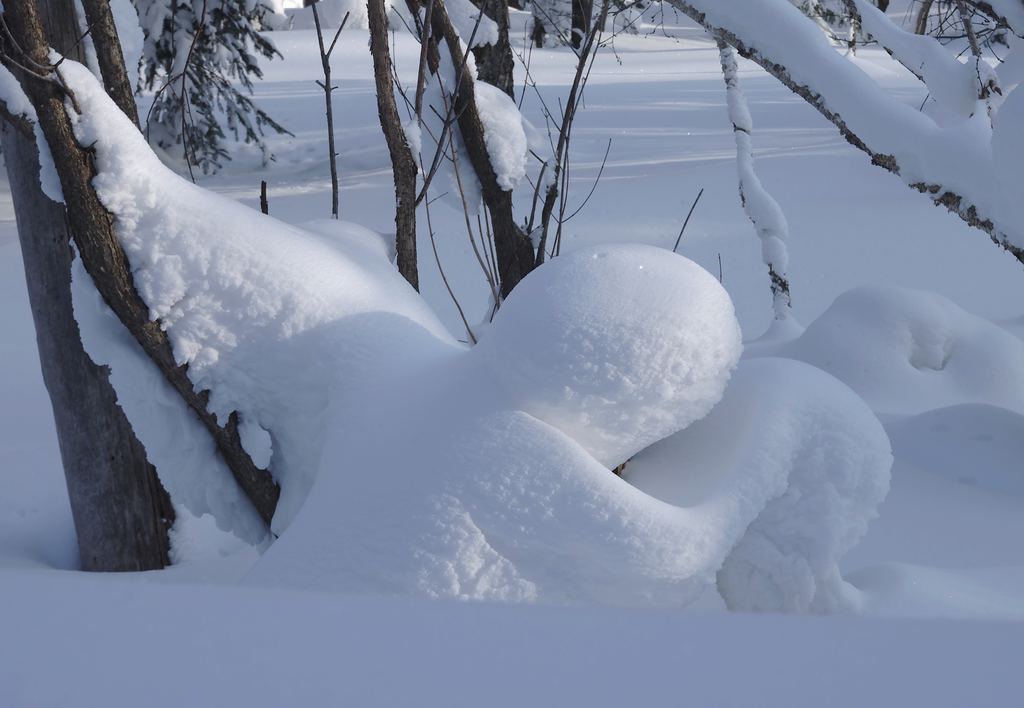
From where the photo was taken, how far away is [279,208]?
8.94 m

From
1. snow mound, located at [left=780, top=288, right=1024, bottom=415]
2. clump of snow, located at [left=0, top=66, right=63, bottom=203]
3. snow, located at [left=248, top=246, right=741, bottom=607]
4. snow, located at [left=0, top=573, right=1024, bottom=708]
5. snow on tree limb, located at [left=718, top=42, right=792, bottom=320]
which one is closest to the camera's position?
snow, located at [left=0, top=573, right=1024, bottom=708]

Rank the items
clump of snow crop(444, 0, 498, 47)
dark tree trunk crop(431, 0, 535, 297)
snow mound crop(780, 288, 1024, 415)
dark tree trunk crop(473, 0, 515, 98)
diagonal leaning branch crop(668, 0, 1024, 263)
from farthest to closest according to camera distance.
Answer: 1. snow mound crop(780, 288, 1024, 415)
2. dark tree trunk crop(473, 0, 515, 98)
3. clump of snow crop(444, 0, 498, 47)
4. dark tree trunk crop(431, 0, 535, 297)
5. diagonal leaning branch crop(668, 0, 1024, 263)

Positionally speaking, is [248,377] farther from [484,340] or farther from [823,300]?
[823,300]

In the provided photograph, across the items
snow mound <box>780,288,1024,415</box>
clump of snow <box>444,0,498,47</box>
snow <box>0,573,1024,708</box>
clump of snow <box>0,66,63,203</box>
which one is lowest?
snow mound <box>780,288,1024,415</box>

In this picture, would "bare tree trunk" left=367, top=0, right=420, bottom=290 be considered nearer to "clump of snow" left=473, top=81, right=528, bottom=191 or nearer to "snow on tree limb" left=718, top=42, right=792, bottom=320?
"clump of snow" left=473, top=81, right=528, bottom=191

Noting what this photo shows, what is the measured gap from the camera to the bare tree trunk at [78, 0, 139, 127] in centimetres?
242

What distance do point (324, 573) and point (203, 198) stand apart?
0.85 meters

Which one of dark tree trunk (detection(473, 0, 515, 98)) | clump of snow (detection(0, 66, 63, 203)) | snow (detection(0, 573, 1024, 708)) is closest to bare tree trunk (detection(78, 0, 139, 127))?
clump of snow (detection(0, 66, 63, 203))

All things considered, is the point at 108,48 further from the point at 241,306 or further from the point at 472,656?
the point at 472,656

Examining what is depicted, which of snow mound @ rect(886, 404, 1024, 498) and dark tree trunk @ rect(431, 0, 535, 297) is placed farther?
snow mound @ rect(886, 404, 1024, 498)

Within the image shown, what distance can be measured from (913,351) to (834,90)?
2.60 metres

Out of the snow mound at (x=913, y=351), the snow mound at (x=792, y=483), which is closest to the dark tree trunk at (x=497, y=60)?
the snow mound at (x=913, y=351)

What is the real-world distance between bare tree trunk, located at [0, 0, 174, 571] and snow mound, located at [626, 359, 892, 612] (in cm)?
200

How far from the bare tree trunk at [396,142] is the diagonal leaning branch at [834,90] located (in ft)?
2.96
